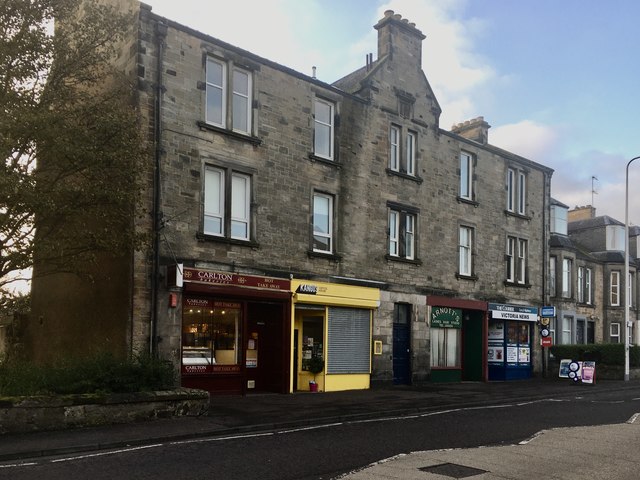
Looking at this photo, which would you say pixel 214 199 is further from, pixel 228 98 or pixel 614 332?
pixel 614 332

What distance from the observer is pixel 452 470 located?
895 cm

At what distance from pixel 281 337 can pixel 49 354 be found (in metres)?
7.11

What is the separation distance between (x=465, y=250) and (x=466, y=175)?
3.09 meters

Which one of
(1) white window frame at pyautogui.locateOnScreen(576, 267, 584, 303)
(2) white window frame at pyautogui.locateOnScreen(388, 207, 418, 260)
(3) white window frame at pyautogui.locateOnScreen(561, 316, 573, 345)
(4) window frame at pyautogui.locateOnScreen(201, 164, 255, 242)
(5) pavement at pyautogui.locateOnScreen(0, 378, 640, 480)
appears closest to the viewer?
(5) pavement at pyautogui.locateOnScreen(0, 378, 640, 480)

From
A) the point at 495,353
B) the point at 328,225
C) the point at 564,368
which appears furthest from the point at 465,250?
the point at 328,225

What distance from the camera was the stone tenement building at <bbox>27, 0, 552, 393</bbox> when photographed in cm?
1764

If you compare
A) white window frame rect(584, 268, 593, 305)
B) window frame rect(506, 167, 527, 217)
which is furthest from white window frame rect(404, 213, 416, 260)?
white window frame rect(584, 268, 593, 305)

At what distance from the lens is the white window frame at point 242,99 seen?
63.7ft

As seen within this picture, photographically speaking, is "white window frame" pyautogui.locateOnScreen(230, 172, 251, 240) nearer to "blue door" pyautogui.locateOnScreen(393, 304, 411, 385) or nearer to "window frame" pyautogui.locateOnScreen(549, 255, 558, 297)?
"blue door" pyautogui.locateOnScreen(393, 304, 411, 385)

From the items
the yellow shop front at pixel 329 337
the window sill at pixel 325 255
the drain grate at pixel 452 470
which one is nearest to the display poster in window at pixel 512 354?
the yellow shop front at pixel 329 337

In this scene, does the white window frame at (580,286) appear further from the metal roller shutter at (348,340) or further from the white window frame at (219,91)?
the white window frame at (219,91)

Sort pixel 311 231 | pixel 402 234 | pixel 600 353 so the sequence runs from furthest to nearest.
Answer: pixel 600 353, pixel 402 234, pixel 311 231

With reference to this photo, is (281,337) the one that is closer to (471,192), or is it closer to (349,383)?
(349,383)

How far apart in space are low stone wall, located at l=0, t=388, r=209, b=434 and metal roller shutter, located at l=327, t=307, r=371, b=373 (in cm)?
731
